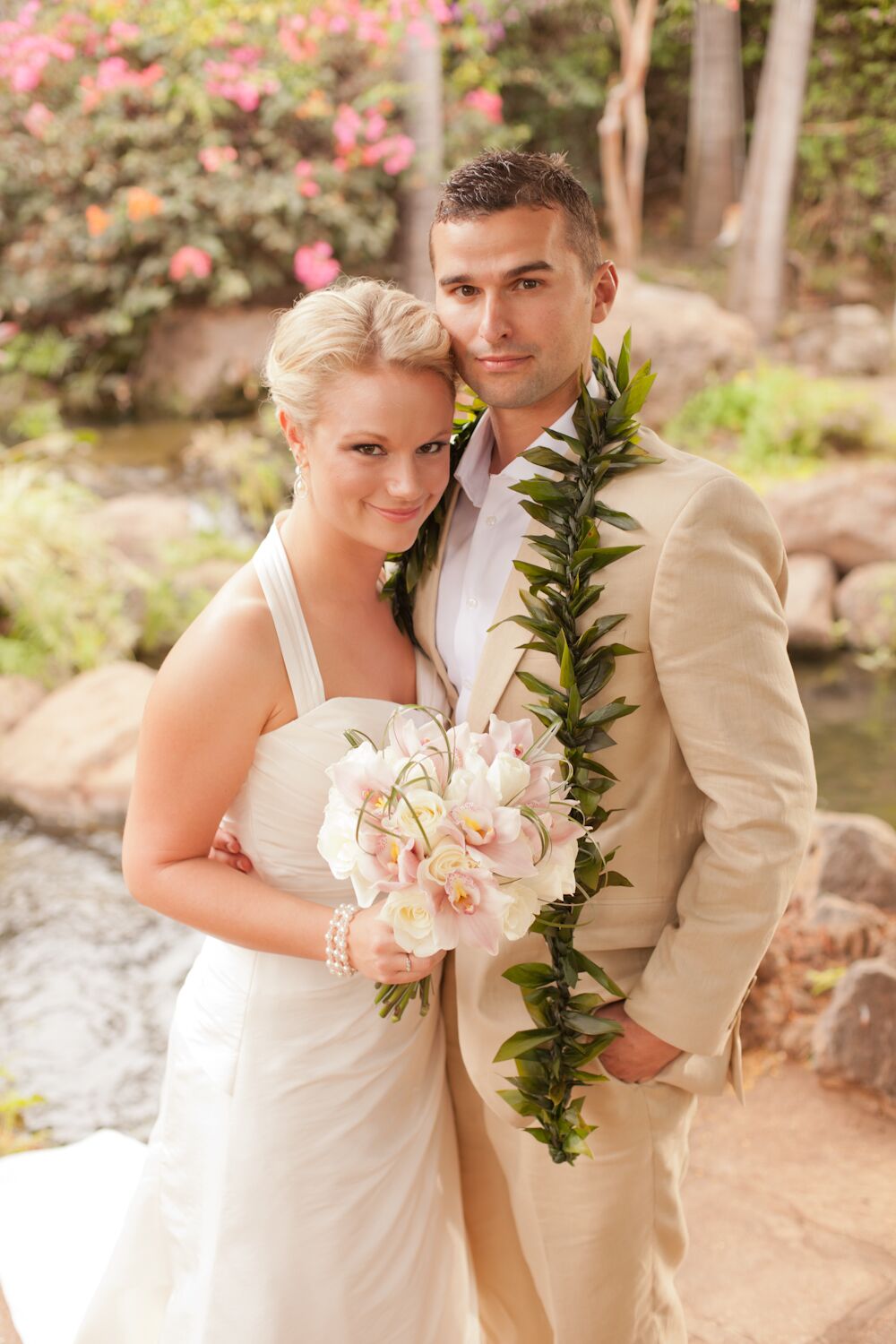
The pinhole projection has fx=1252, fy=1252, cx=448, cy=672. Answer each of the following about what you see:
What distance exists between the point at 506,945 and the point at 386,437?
85 centimetres

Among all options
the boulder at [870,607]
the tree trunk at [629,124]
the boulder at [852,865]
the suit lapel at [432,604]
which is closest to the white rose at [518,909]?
the suit lapel at [432,604]

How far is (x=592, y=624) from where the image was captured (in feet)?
6.25

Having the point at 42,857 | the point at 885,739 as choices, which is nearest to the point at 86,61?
the point at 42,857

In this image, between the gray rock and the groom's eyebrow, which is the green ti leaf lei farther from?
the gray rock

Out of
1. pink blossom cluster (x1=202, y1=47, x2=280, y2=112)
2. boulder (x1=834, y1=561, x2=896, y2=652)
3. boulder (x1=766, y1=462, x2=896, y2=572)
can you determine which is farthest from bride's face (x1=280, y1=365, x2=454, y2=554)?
pink blossom cluster (x1=202, y1=47, x2=280, y2=112)

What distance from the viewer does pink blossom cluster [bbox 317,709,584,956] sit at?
159cm

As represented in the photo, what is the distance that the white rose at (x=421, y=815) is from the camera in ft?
5.17

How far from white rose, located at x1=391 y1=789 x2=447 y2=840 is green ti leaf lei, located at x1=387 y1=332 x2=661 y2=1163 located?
1.21 ft

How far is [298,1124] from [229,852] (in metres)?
0.48

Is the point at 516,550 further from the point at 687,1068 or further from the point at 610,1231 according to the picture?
the point at 610,1231

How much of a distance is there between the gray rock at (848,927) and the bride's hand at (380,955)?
248 centimetres

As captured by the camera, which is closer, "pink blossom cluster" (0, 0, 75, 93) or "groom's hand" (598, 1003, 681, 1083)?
"groom's hand" (598, 1003, 681, 1083)

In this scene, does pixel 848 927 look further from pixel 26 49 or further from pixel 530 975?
pixel 26 49

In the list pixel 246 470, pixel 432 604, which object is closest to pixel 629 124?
pixel 246 470
